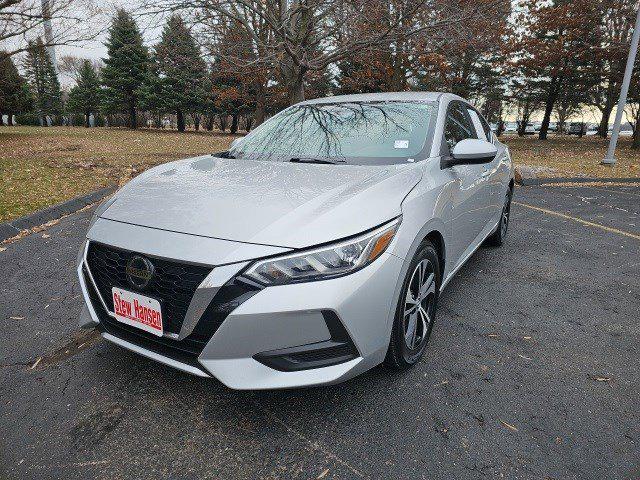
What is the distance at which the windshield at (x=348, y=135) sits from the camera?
2.70 m

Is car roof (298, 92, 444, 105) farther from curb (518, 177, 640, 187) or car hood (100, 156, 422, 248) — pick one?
curb (518, 177, 640, 187)

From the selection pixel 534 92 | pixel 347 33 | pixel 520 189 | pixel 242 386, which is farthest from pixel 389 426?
pixel 534 92

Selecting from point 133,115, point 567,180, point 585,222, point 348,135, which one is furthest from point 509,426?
point 133,115

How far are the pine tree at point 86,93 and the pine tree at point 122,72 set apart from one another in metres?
11.6

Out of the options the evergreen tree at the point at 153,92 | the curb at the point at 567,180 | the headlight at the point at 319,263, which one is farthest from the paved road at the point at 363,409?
the evergreen tree at the point at 153,92

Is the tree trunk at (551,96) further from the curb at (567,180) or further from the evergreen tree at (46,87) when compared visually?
the evergreen tree at (46,87)

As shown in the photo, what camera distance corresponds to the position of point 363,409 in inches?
80.4

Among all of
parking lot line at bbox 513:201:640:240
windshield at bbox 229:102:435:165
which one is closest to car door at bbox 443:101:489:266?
windshield at bbox 229:102:435:165

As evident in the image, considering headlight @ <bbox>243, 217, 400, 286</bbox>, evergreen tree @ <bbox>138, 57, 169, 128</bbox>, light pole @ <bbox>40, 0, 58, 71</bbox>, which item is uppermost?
light pole @ <bbox>40, 0, 58, 71</bbox>

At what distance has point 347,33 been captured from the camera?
1022 centimetres

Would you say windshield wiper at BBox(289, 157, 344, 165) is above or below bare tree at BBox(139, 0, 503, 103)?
below

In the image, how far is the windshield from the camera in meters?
2.70

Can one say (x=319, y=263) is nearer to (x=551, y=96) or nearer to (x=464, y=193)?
(x=464, y=193)

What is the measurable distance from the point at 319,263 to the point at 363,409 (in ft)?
2.65
